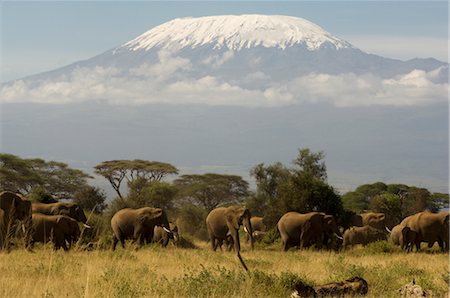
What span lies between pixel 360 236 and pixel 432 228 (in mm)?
2823

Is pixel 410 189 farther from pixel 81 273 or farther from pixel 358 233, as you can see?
pixel 81 273

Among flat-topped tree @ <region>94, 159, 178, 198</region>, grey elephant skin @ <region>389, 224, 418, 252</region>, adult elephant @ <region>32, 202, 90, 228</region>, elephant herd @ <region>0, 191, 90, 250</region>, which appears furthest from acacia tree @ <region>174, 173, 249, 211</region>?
elephant herd @ <region>0, 191, 90, 250</region>

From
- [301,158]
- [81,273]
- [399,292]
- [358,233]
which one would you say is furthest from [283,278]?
[301,158]

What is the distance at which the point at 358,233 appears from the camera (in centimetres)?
3269

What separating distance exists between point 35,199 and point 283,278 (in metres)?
27.2

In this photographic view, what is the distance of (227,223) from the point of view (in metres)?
31.7

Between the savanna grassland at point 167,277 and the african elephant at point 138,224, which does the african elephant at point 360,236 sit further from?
the savanna grassland at point 167,277

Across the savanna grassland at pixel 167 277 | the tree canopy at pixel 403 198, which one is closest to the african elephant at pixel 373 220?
the tree canopy at pixel 403 198

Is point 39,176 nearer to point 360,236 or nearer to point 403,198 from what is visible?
point 403,198

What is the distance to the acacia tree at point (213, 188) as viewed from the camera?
76500 millimetres

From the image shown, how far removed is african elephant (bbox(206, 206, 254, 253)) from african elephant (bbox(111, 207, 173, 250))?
2424 millimetres

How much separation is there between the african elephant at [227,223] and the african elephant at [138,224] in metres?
2.42

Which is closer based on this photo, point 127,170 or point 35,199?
point 35,199

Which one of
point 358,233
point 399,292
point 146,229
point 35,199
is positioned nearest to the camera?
point 399,292
